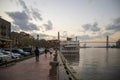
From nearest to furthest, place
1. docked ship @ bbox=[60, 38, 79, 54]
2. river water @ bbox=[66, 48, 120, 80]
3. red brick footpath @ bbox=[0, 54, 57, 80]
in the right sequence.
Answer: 1. red brick footpath @ bbox=[0, 54, 57, 80]
2. river water @ bbox=[66, 48, 120, 80]
3. docked ship @ bbox=[60, 38, 79, 54]

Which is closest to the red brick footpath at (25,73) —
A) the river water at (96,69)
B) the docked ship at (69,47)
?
the river water at (96,69)

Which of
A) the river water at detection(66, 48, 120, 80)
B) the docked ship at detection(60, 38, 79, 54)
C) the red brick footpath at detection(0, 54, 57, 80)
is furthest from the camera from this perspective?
the docked ship at detection(60, 38, 79, 54)

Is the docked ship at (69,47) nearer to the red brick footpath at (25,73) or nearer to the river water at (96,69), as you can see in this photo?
the river water at (96,69)

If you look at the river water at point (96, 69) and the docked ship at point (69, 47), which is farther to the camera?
the docked ship at point (69, 47)

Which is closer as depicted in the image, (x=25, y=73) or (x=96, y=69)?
(x=25, y=73)

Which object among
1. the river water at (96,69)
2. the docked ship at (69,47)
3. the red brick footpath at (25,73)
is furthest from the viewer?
the docked ship at (69,47)

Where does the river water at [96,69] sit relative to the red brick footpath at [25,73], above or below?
below

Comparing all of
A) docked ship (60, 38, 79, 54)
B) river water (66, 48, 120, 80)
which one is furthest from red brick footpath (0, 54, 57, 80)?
docked ship (60, 38, 79, 54)

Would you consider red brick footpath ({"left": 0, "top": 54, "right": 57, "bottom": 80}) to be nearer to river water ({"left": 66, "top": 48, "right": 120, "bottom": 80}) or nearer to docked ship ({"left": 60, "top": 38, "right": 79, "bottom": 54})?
→ river water ({"left": 66, "top": 48, "right": 120, "bottom": 80})

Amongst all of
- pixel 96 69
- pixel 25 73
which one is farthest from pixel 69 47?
pixel 25 73

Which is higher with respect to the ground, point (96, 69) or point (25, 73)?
point (25, 73)

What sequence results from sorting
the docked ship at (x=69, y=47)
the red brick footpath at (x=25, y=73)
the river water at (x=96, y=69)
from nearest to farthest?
the red brick footpath at (x=25, y=73) → the river water at (x=96, y=69) → the docked ship at (x=69, y=47)

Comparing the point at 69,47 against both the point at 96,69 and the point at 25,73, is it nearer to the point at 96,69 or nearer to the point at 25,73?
the point at 96,69

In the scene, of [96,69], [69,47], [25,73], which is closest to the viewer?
[25,73]
